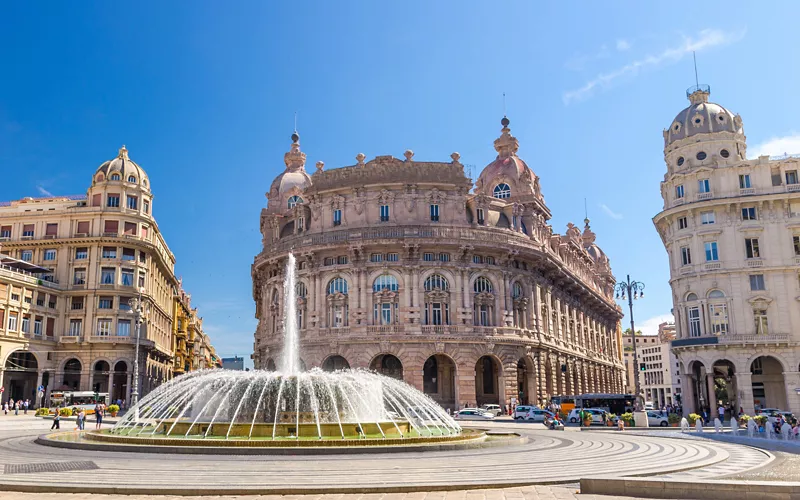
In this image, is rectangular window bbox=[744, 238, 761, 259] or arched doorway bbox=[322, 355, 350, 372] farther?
arched doorway bbox=[322, 355, 350, 372]

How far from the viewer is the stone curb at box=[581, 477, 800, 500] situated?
1150cm

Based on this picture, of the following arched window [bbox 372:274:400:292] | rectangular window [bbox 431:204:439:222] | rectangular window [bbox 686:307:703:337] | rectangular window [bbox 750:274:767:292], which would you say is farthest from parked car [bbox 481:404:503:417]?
rectangular window [bbox 750:274:767:292]

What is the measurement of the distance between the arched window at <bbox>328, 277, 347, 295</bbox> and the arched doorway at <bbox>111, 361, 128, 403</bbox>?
22.9 m

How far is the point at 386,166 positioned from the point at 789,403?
33.1 m

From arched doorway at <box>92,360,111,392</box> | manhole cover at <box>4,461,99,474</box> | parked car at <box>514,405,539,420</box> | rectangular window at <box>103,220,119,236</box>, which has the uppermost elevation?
rectangular window at <box>103,220,119,236</box>

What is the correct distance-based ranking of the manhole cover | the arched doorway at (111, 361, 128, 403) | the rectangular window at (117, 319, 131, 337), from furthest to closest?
the arched doorway at (111, 361, 128, 403)
the rectangular window at (117, 319, 131, 337)
the manhole cover

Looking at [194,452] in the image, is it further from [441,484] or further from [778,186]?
[778,186]

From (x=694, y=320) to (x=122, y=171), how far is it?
171 ft

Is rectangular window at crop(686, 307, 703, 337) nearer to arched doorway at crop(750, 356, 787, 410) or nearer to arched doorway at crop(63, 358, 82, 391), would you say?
arched doorway at crop(750, 356, 787, 410)

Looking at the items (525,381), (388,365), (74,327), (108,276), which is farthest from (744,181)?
(74,327)

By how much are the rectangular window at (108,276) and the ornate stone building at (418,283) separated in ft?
49.2

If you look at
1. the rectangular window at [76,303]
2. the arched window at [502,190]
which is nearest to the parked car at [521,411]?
the arched window at [502,190]

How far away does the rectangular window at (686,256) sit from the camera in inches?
1971

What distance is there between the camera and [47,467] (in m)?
15.1
